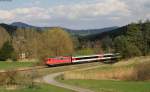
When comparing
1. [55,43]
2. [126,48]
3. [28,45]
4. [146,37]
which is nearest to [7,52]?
[28,45]

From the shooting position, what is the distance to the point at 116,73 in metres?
58.1

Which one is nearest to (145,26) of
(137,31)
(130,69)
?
(137,31)

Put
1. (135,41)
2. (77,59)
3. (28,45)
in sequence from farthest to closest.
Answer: (28,45)
(135,41)
(77,59)

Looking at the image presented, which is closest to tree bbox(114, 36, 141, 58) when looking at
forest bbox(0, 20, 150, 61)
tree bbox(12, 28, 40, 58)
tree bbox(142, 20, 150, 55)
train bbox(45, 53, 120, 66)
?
forest bbox(0, 20, 150, 61)

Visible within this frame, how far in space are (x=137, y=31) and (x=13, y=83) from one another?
239ft

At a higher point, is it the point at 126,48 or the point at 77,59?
the point at 126,48

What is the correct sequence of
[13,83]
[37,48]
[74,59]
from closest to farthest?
[13,83] < [74,59] < [37,48]

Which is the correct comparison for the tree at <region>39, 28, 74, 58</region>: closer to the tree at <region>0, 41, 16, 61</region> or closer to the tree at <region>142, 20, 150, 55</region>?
the tree at <region>0, 41, 16, 61</region>

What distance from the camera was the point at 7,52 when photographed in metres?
115

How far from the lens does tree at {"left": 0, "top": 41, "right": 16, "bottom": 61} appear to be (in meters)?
113

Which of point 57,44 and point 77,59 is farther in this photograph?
point 57,44

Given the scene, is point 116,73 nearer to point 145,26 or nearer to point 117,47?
point 117,47

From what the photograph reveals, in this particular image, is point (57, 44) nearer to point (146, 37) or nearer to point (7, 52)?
point (7, 52)

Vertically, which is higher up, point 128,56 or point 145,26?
point 145,26
